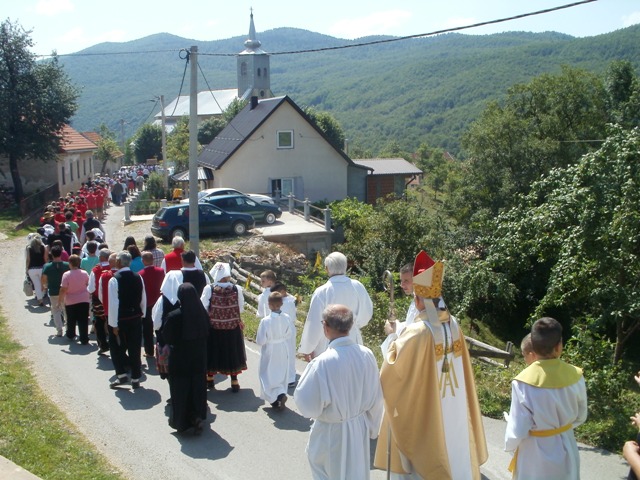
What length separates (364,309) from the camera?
8.12 m

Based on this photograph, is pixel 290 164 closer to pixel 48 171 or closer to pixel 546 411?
pixel 48 171

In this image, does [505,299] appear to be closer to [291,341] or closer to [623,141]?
[623,141]

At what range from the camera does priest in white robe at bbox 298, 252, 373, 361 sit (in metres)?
7.78

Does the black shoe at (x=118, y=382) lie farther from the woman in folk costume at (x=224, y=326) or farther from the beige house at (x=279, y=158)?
the beige house at (x=279, y=158)

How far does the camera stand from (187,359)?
7707mm

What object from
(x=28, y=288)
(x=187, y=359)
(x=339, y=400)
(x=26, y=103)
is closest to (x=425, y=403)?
(x=339, y=400)

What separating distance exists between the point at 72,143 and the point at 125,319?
3191 centimetres

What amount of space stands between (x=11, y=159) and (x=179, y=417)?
2796 cm

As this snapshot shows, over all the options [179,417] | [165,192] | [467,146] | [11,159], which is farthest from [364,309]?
[165,192]

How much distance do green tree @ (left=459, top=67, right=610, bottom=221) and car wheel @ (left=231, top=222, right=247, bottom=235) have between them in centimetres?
953

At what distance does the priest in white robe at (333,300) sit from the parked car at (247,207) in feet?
66.1

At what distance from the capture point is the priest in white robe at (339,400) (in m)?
5.23

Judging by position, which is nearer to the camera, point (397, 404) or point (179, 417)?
point (397, 404)

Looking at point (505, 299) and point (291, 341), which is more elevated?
point (291, 341)
